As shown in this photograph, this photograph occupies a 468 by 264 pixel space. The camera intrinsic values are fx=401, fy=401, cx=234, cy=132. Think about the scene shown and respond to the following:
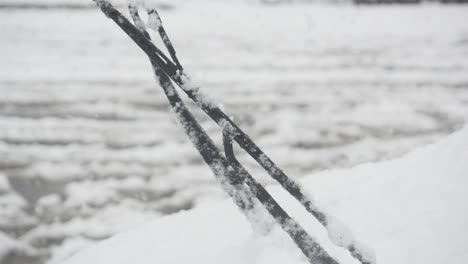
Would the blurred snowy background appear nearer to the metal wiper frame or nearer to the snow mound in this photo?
the metal wiper frame

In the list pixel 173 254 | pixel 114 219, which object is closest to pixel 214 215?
pixel 173 254

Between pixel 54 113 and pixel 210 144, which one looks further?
pixel 54 113

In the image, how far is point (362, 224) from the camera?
2.58 m

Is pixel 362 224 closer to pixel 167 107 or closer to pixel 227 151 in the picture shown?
pixel 227 151

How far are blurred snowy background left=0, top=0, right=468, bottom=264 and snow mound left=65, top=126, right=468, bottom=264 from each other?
80cm

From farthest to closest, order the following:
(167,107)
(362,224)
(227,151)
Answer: (167,107)
(362,224)
(227,151)

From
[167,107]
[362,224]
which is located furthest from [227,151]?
[167,107]

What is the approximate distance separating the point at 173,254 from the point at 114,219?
4.27 ft

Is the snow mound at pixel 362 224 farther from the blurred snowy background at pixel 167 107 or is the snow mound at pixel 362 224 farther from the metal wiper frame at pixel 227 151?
the blurred snowy background at pixel 167 107

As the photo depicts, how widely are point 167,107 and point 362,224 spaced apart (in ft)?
12.9

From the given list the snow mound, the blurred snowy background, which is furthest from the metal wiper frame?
the snow mound

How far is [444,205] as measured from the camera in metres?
2.47

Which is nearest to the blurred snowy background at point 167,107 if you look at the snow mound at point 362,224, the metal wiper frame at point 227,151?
the metal wiper frame at point 227,151

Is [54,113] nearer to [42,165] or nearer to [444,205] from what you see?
[42,165]
